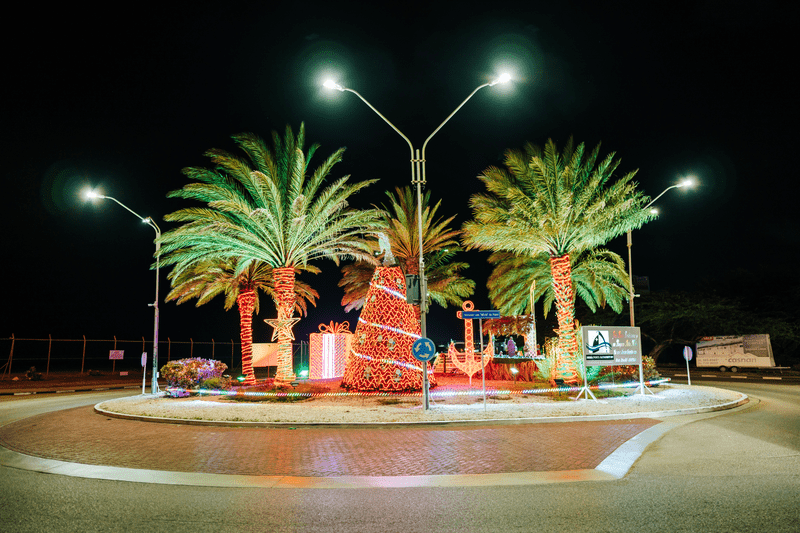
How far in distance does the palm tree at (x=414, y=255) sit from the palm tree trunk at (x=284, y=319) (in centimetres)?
584

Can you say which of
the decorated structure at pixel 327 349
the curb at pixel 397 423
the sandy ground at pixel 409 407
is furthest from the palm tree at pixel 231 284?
the curb at pixel 397 423

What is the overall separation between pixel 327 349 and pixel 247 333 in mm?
4805

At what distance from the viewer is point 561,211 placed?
2003 centimetres

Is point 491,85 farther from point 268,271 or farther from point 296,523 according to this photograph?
point 268,271

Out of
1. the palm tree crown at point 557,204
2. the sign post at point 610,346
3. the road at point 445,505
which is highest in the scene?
the palm tree crown at point 557,204

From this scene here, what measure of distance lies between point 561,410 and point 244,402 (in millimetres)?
10381

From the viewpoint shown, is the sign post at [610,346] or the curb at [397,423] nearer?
the curb at [397,423]

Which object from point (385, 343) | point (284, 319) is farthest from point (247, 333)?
point (385, 343)

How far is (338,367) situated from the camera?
2945cm

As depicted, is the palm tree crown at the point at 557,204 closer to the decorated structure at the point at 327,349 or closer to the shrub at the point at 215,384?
the decorated structure at the point at 327,349

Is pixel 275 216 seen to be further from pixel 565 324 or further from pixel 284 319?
pixel 565 324

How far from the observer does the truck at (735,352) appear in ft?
116

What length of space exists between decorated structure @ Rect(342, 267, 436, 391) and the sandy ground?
1.10m

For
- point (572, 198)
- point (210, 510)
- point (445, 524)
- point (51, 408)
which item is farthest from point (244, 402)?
point (572, 198)
